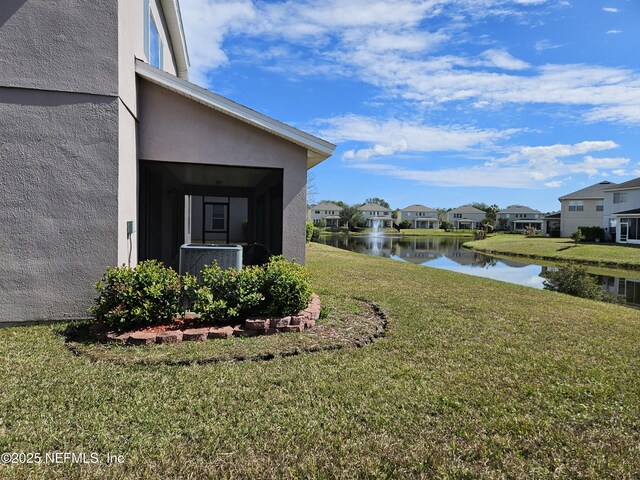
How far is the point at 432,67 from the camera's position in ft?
47.3

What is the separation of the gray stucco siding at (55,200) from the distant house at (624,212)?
142ft

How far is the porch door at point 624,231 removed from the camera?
36.9 m

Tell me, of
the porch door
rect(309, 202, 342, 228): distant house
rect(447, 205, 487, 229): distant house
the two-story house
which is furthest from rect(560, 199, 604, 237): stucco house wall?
the two-story house

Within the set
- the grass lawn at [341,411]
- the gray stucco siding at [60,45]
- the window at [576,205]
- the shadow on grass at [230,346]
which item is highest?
the window at [576,205]

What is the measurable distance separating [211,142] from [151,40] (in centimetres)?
347

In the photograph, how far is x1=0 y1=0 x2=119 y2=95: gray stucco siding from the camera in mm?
5730

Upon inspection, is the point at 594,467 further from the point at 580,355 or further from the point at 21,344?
the point at 21,344

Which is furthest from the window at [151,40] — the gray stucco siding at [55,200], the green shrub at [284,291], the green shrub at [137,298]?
the green shrub at [284,291]

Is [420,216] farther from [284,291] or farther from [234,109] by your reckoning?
[284,291]

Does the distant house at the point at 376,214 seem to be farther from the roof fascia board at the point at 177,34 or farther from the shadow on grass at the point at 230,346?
the shadow on grass at the point at 230,346

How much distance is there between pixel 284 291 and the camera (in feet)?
19.9

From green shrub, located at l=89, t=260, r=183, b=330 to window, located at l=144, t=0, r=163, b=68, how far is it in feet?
17.1

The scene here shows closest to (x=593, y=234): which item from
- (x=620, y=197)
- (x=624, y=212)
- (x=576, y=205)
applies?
(x=624, y=212)

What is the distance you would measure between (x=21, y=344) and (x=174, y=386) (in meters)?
2.56
